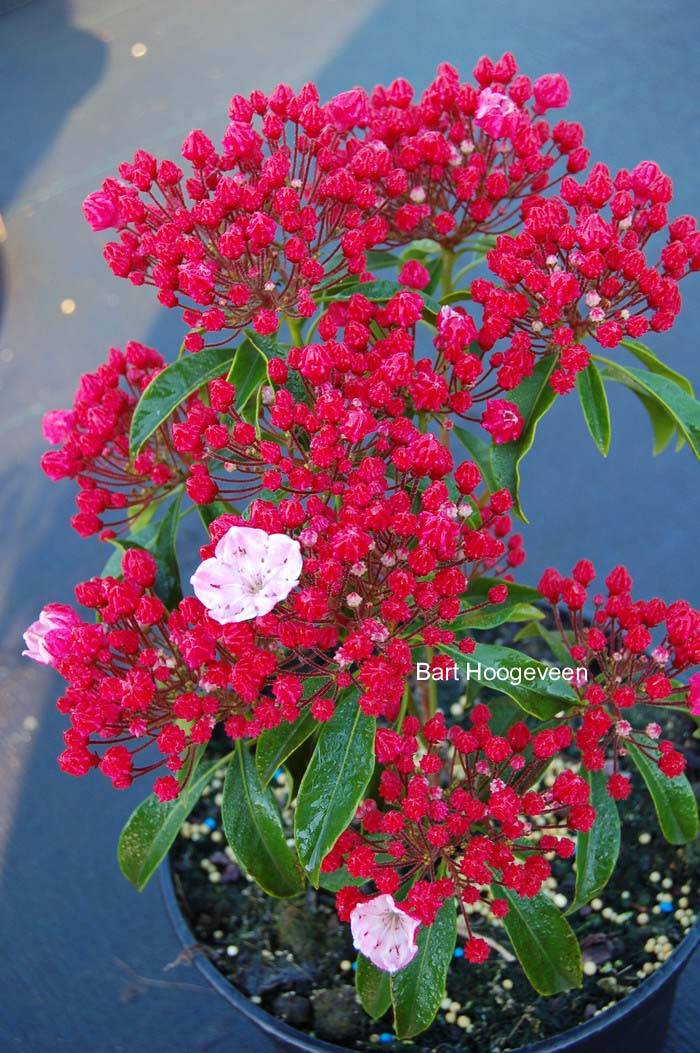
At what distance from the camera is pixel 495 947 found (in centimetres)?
166

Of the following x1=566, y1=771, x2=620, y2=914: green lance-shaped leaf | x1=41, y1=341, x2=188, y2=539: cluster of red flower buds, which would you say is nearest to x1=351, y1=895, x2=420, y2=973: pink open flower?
x1=566, y1=771, x2=620, y2=914: green lance-shaped leaf

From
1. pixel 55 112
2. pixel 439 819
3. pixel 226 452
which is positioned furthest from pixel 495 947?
pixel 55 112

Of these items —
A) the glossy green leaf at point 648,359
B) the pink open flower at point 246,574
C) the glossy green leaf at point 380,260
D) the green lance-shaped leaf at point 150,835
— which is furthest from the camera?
the glossy green leaf at point 380,260

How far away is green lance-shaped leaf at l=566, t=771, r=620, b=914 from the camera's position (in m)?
1.23

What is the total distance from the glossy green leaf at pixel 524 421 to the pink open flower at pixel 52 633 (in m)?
0.48

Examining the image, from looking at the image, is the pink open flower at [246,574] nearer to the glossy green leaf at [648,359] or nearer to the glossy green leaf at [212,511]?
the glossy green leaf at [212,511]

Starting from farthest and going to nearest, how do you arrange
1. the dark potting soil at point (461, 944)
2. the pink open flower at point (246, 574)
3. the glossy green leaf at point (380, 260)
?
the dark potting soil at point (461, 944), the glossy green leaf at point (380, 260), the pink open flower at point (246, 574)

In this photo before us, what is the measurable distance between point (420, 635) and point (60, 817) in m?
1.37

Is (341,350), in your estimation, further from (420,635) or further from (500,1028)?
(500,1028)

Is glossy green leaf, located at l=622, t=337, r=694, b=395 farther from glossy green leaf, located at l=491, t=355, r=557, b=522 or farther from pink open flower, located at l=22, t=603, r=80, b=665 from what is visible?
pink open flower, located at l=22, t=603, r=80, b=665

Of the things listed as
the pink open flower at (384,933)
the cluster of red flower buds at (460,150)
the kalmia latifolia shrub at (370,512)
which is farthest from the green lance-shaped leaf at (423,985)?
the cluster of red flower buds at (460,150)

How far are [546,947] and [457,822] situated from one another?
28 cm

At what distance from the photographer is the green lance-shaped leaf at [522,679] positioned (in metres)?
1.12

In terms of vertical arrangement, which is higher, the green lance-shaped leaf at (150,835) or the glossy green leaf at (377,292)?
the glossy green leaf at (377,292)
